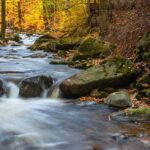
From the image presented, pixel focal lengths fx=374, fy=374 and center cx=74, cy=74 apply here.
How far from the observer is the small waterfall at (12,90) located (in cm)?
1118

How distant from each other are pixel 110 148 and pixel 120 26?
344 inches

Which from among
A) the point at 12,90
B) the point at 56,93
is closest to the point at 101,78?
the point at 56,93

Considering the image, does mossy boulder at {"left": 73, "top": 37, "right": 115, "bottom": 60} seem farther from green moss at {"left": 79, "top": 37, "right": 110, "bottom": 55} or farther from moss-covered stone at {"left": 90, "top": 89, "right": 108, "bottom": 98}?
moss-covered stone at {"left": 90, "top": 89, "right": 108, "bottom": 98}

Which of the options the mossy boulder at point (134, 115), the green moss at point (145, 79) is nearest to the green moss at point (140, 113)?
the mossy boulder at point (134, 115)

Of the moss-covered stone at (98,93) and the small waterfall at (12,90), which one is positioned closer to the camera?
the moss-covered stone at (98,93)

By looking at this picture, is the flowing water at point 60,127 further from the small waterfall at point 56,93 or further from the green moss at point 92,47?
the green moss at point 92,47

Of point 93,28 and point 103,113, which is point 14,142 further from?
point 93,28

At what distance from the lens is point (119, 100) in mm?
9820

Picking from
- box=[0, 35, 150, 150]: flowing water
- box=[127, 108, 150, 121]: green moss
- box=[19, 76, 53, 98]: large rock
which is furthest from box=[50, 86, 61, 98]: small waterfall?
box=[127, 108, 150, 121]: green moss

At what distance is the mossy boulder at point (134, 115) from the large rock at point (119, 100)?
0.88 m

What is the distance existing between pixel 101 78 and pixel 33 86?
2.05 m

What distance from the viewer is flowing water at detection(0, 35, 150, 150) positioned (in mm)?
7113

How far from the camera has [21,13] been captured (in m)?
49.5

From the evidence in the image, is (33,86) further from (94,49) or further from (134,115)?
(94,49)
